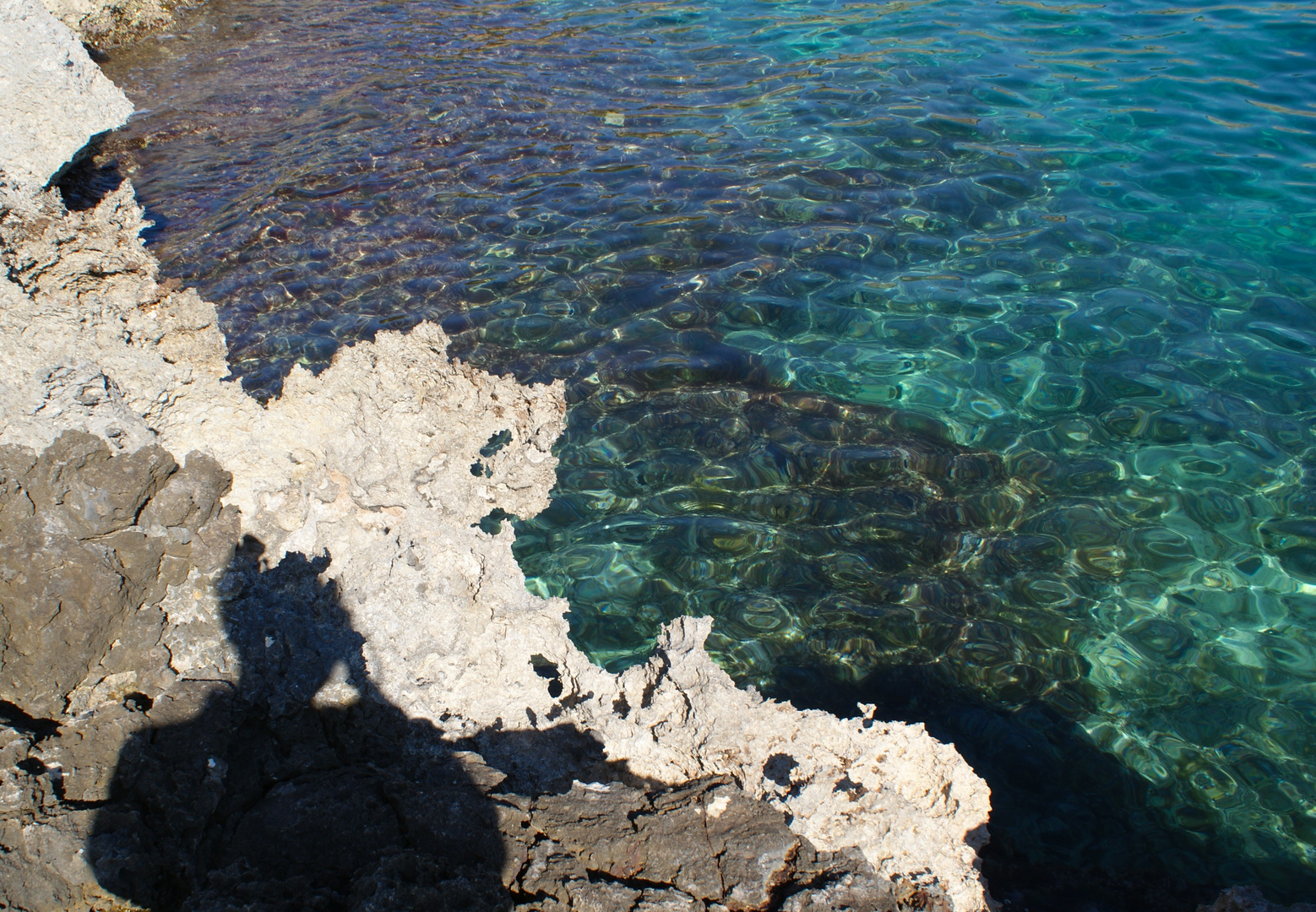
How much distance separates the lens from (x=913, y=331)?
496 centimetres

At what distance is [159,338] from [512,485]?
1.45 metres

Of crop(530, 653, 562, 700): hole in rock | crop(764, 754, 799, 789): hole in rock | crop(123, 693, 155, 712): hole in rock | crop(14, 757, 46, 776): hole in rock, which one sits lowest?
crop(530, 653, 562, 700): hole in rock

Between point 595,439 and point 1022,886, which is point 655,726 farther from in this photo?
point 595,439

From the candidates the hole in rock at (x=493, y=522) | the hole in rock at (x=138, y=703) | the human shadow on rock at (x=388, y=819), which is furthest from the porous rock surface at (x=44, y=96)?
the human shadow on rock at (x=388, y=819)

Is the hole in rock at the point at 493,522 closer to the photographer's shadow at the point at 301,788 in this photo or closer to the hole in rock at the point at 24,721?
the photographer's shadow at the point at 301,788

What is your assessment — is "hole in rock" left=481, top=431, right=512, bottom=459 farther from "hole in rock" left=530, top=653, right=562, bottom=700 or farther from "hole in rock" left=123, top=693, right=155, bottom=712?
"hole in rock" left=123, top=693, right=155, bottom=712

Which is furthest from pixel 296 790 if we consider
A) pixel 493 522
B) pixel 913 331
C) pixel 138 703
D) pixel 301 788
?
pixel 913 331

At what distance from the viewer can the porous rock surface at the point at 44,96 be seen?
4.33 meters

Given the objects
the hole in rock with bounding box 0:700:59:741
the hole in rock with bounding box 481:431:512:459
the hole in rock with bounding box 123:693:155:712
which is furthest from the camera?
the hole in rock with bounding box 481:431:512:459

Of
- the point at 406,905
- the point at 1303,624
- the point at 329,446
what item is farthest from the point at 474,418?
the point at 1303,624

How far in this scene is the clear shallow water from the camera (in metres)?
3.28

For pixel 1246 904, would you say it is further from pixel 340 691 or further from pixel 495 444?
pixel 495 444

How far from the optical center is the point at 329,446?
3.04 m

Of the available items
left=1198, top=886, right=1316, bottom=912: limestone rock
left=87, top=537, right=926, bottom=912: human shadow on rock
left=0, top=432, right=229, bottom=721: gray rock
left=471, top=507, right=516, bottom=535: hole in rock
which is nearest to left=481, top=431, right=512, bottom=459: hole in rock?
left=471, top=507, right=516, bottom=535: hole in rock
